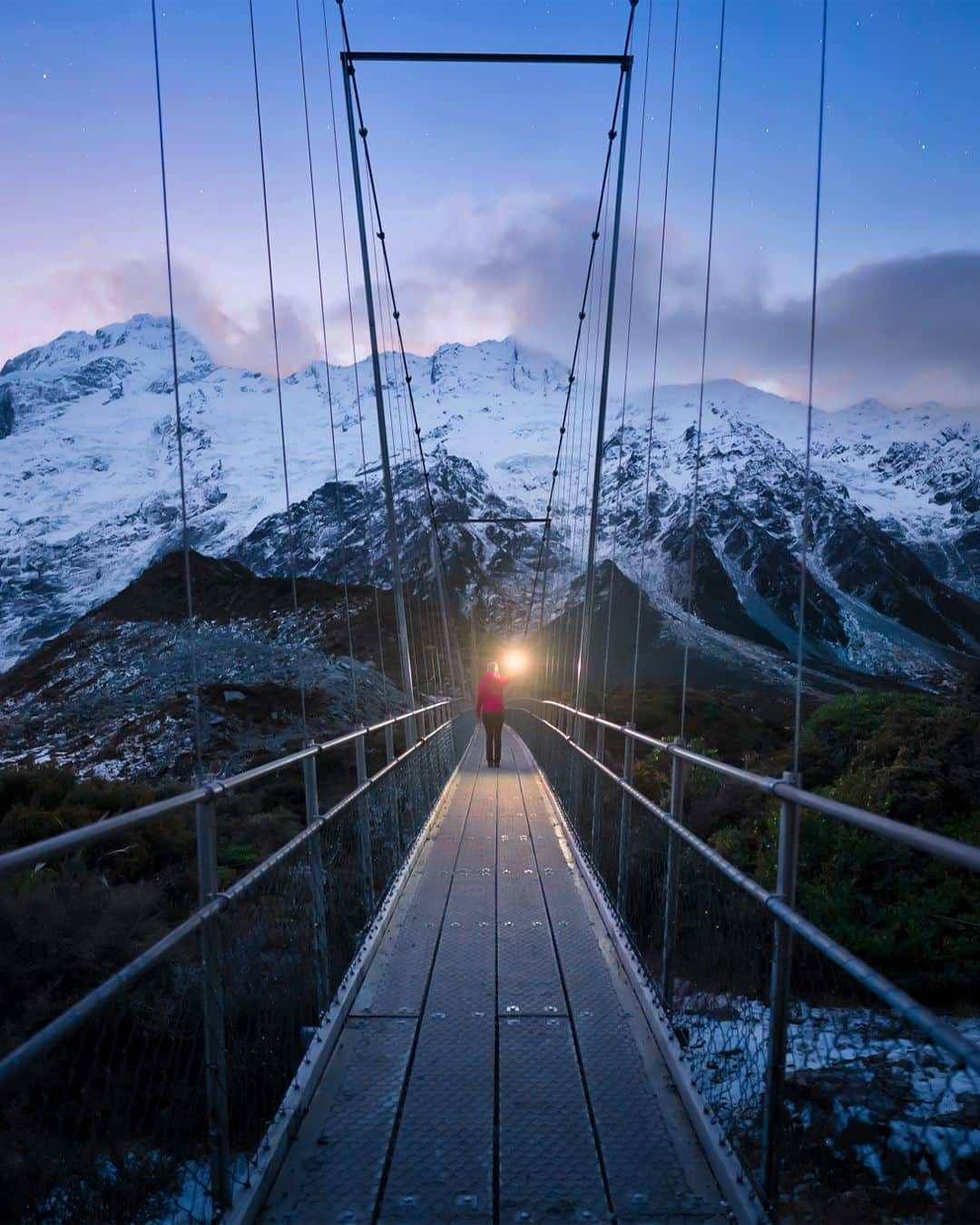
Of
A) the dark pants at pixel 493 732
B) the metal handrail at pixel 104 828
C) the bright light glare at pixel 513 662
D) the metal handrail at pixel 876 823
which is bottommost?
the bright light glare at pixel 513 662

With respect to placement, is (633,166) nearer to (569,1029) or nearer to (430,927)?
(430,927)

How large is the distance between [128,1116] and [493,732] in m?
12.4

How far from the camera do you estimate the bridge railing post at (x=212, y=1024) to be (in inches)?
90.8

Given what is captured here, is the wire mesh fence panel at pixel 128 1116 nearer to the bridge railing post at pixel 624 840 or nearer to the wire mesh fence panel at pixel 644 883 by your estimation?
the wire mesh fence panel at pixel 644 883

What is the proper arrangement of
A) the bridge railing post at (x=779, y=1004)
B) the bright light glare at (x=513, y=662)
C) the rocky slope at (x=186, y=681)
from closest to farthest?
the bridge railing post at (x=779, y=1004) < the rocky slope at (x=186, y=681) < the bright light glare at (x=513, y=662)

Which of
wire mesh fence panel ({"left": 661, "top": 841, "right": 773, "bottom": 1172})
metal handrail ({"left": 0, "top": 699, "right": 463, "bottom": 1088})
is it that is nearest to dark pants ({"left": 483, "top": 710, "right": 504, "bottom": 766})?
wire mesh fence panel ({"left": 661, "top": 841, "right": 773, "bottom": 1172})

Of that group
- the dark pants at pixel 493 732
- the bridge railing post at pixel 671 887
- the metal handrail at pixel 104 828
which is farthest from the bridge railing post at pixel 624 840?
the dark pants at pixel 493 732

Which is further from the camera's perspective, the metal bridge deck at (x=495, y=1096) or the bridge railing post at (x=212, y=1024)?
the metal bridge deck at (x=495, y=1096)

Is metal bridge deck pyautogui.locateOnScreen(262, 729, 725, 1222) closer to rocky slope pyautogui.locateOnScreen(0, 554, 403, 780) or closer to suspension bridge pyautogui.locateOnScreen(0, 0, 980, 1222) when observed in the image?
suspension bridge pyautogui.locateOnScreen(0, 0, 980, 1222)

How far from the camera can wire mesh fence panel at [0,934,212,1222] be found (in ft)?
6.25

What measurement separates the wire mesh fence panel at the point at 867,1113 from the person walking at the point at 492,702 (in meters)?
10.5

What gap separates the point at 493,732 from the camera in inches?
575

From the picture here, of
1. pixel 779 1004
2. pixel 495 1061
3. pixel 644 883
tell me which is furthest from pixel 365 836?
pixel 779 1004

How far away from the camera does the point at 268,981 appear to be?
299cm
